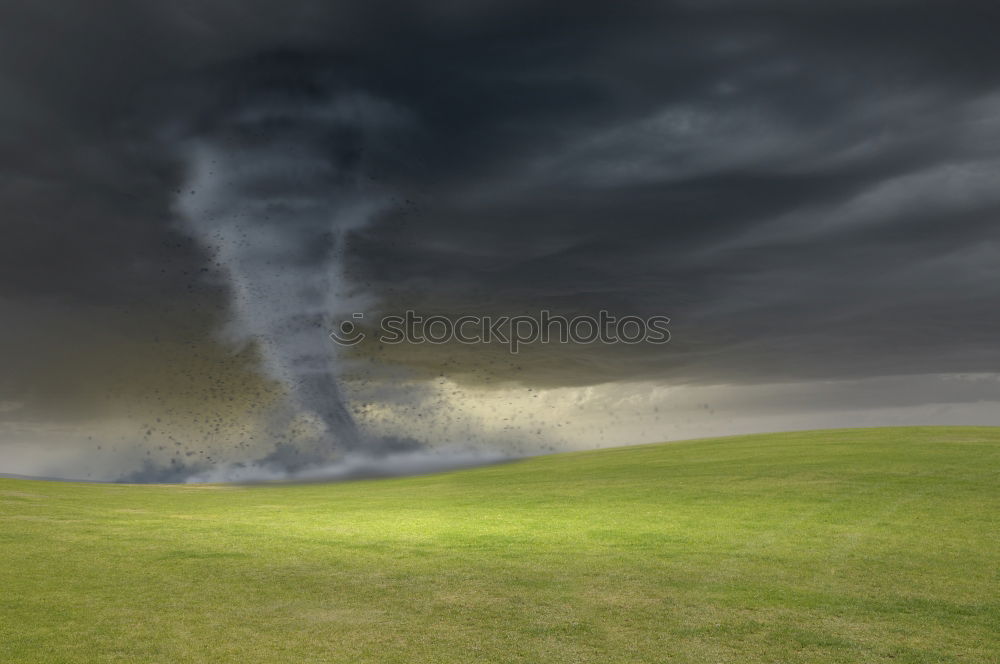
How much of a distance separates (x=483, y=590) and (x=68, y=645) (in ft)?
23.0

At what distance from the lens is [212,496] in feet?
132

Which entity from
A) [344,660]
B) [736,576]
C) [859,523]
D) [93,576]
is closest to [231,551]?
[93,576]

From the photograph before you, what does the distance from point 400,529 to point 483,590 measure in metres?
9.28

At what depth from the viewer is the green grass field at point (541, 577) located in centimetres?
1036

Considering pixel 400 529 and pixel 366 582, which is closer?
pixel 366 582

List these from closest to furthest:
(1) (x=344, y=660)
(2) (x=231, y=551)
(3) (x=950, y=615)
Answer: (1) (x=344, y=660) < (3) (x=950, y=615) < (2) (x=231, y=551)

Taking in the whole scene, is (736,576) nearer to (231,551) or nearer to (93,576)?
(231,551)

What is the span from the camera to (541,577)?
14.6m

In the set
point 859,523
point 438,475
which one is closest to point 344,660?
point 859,523

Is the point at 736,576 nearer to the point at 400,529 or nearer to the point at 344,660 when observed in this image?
the point at 344,660

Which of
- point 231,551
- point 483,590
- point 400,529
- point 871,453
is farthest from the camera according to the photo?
point 871,453

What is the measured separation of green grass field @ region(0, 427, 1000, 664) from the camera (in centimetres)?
1036

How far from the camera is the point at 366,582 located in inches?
567

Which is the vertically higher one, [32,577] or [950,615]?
[32,577]
